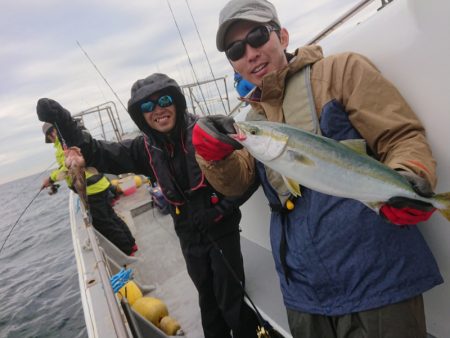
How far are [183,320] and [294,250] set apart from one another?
280 cm

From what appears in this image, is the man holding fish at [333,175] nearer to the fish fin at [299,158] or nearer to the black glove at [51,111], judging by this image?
the fish fin at [299,158]

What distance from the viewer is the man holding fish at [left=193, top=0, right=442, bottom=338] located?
1.49 meters

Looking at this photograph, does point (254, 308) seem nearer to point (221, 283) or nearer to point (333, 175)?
point (221, 283)

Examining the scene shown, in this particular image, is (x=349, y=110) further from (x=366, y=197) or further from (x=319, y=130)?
(x=366, y=197)

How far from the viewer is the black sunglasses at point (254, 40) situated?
1988 mm

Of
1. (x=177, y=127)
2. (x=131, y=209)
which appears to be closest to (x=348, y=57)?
(x=177, y=127)

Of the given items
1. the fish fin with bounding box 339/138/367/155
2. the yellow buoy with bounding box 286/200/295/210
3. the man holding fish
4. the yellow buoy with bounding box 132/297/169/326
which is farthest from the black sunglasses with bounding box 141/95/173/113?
the yellow buoy with bounding box 132/297/169/326

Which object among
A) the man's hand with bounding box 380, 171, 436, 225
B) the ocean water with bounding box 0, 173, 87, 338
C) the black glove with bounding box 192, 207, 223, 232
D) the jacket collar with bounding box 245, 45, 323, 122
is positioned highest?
the jacket collar with bounding box 245, 45, 323, 122

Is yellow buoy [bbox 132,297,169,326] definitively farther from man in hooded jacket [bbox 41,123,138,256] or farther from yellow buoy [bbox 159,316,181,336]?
man in hooded jacket [bbox 41,123,138,256]

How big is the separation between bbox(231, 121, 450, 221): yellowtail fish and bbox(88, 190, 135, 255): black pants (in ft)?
17.8

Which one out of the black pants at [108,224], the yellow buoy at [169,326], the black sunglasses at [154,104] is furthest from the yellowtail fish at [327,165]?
the black pants at [108,224]

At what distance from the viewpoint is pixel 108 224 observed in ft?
20.9

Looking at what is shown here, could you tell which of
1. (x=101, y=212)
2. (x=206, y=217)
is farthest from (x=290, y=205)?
(x=101, y=212)

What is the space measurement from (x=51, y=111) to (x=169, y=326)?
2.83m
